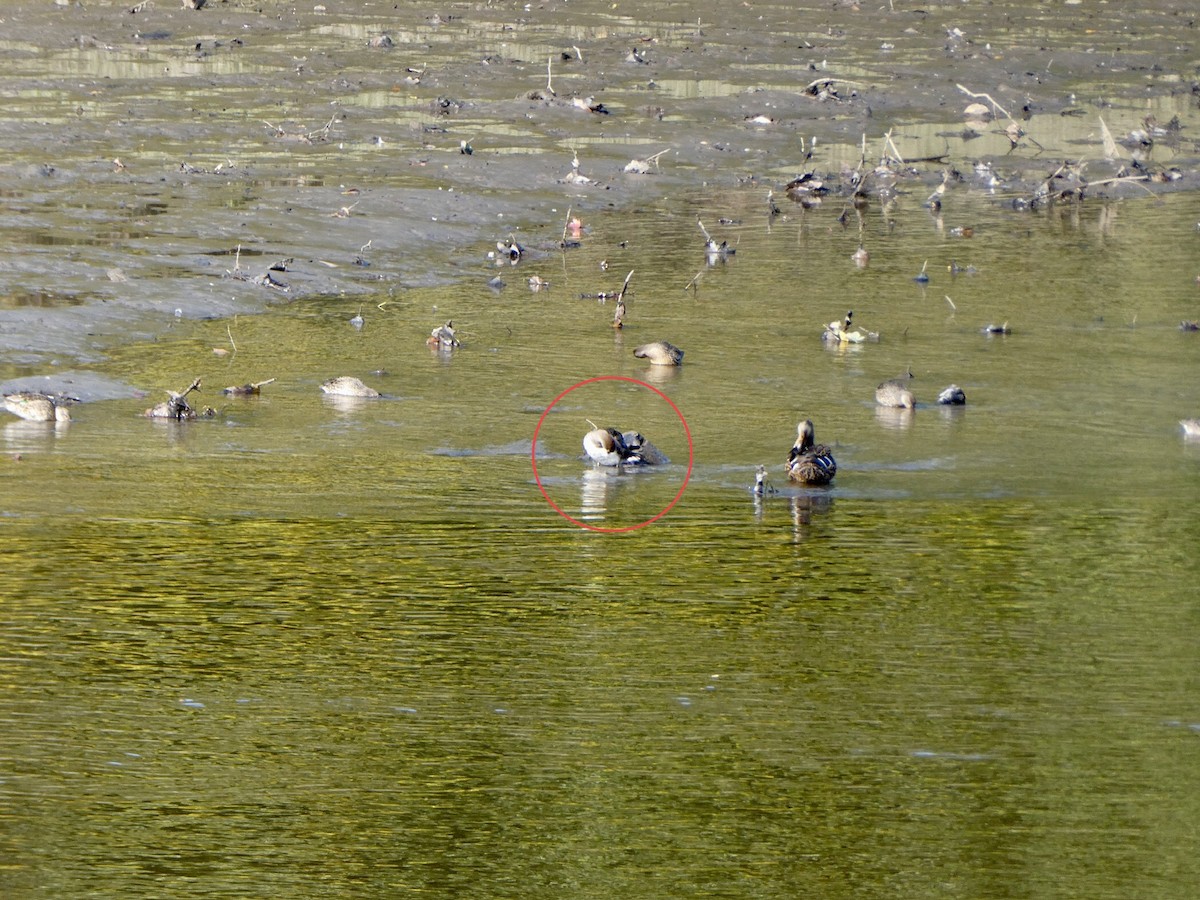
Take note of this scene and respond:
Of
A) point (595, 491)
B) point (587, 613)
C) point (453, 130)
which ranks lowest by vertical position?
point (587, 613)

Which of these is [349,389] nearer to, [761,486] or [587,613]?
[761,486]

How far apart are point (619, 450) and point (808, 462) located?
984 millimetres

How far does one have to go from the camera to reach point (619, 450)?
9555mm

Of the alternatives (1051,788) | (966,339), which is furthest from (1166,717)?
(966,339)

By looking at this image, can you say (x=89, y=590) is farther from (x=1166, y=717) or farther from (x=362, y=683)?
(x=1166, y=717)

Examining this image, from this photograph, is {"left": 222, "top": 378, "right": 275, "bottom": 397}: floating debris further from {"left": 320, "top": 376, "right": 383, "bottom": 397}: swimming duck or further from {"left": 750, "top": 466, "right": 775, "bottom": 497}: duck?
{"left": 750, "top": 466, "right": 775, "bottom": 497}: duck

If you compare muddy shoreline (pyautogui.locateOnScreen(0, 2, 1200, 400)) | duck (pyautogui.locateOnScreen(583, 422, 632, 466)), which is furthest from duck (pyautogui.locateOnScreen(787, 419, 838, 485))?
muddy shoreline (pyautogui.locateOnScreen(0, 2, 1200, 400))

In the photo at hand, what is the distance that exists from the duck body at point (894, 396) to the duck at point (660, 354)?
1480 millimetres

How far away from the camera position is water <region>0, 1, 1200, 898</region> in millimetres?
5418

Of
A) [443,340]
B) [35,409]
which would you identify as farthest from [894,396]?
[35,409]

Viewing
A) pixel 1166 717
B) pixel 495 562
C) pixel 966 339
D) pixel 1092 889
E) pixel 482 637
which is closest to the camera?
pixel 1092 889

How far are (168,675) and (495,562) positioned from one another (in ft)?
5.73

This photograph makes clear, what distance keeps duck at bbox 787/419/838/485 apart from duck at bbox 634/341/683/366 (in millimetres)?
2621

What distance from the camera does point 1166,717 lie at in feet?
21.1
